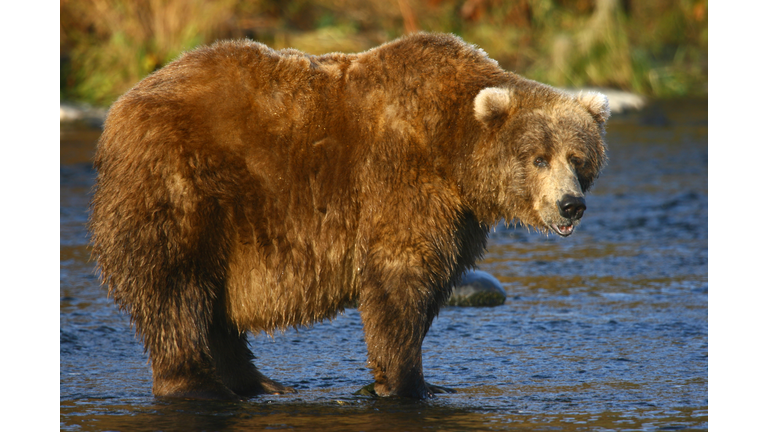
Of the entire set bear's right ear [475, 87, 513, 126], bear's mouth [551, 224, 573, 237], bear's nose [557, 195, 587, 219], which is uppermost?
bear's right ear [475, 87, 513, 126]

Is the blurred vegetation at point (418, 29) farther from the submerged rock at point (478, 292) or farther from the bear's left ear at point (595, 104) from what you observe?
the bear's left ear at point (595, 104)

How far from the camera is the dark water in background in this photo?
16.3 feet

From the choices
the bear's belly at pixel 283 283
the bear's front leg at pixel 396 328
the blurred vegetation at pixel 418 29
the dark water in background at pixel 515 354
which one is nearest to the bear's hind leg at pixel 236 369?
the dark water in background at pixel 515 354

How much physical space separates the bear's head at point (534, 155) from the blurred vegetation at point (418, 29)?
11857 mm

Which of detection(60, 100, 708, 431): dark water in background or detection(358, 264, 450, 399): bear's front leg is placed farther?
detection(358, 264, 450, 399): bear's front leg

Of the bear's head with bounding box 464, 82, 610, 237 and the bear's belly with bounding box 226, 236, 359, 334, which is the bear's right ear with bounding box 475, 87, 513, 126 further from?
the bear's belly with bounding box 226, 236, 359, 334

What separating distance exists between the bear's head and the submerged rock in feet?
7.76

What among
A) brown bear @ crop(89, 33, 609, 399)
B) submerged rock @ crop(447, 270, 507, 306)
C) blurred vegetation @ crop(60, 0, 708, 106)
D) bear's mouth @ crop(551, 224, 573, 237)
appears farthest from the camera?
blurred vegetation @ crop(60, 0, 708, 106)

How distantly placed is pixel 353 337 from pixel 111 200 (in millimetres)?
2283

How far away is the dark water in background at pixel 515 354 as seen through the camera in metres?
4.96

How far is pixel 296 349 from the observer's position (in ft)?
21.3

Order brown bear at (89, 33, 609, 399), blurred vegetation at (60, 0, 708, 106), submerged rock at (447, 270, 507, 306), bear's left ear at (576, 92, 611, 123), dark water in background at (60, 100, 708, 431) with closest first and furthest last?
dark water in background at (60, 100, 708, 431) → brown bear at (89, 33, 609, 399) → bear's left ear at (576, 92, 611, 123) → submerged rock at (447, 270, 507, 306) → blurred vegetation at (60, 0, 708, 106)

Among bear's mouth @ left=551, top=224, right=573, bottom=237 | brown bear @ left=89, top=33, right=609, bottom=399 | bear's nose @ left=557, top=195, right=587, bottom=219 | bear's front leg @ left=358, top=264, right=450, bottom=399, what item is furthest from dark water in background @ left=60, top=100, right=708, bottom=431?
bear's nose @ left=557, top=195, right=587, bottom=219

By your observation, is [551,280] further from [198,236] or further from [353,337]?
[198,236]
